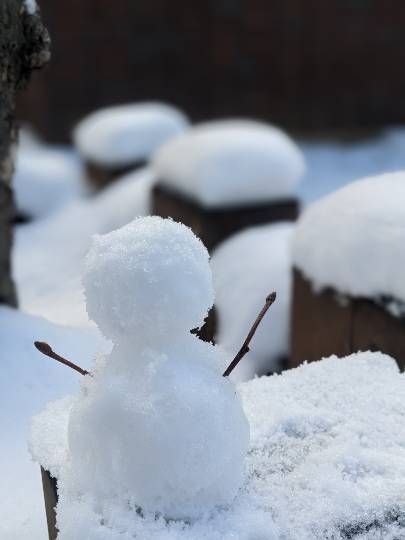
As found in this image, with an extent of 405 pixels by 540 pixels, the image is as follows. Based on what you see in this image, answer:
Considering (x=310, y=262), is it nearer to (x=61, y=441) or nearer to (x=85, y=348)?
(x=85, y=348)

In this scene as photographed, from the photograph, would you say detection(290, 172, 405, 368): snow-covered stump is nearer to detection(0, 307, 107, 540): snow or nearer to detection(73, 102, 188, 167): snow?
detection(0, 307, 107, 540): snow

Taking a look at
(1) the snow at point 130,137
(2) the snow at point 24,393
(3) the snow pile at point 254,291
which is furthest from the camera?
(1) the snow at point 130,137

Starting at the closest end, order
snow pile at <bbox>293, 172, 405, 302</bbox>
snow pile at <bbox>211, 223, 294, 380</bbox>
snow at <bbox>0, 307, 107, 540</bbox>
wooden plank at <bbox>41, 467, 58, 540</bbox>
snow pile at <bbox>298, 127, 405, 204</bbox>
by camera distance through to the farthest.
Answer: wooden plank at <bbox>41, 467, 58, 540</bbox> < snow at <bbox>0, 307, 107, 540</bbox> < snow pile at <bbox>293, 172, 405, 302</bbox> < snow pile at <bbox>211, 223, 294, 380</bbox> < snow pile at <bbox>298, 127, 405, 204</bbox>

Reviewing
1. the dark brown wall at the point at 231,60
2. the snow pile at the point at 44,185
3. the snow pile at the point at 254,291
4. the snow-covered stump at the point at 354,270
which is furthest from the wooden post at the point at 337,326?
the dark brown wall at the point at 231,60

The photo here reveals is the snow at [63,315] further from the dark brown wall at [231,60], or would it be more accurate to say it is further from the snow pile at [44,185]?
the dark brown wall at [231,60]

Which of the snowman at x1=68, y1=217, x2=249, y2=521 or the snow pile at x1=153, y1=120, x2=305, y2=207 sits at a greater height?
the snowman at x1=68, y1=217, x2=249, y2=521

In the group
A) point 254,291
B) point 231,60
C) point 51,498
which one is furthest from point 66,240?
point 51,498

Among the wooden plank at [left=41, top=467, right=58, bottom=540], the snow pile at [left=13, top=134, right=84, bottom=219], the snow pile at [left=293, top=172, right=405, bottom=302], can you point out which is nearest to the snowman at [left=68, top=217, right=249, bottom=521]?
the wooden plank at [left=41, top=467, right=58, bottom=540]
